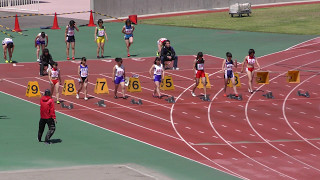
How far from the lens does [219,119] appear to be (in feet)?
111

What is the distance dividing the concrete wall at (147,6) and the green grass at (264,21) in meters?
2.43

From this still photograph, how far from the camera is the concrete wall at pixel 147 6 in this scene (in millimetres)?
63281

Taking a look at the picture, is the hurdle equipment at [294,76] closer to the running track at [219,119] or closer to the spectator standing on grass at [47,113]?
the running track at [219,119]

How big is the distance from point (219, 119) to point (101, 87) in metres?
6.45

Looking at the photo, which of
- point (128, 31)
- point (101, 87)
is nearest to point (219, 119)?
point (101, 87)

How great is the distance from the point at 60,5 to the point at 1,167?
48.8 m

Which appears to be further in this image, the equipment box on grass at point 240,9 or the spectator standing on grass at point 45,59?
the equipment box on grass at point 240,9

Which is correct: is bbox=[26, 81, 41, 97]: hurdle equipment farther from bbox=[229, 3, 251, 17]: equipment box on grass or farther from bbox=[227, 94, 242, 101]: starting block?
bbox=[229, 3, 251, 17]: equipment box on grass

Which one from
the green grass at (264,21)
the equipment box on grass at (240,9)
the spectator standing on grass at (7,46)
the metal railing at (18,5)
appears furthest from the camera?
the metal railing at (18,5)

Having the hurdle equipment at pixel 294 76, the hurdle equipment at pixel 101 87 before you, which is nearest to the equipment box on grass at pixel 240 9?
the hurdle equipment at pixel 294 76

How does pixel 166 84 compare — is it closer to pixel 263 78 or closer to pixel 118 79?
pixel 118 79

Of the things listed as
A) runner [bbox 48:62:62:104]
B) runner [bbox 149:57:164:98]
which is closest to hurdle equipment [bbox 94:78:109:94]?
runner [bbox 149:57:164:98]

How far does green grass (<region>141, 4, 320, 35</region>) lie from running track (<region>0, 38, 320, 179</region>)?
14174 millimetres

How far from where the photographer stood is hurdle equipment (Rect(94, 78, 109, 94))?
124ft
